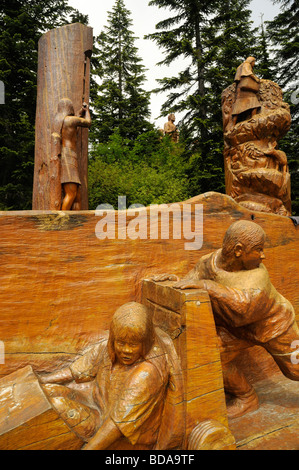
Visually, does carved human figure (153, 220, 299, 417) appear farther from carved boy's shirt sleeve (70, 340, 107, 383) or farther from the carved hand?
carved boy's shirt sleeve (70, 340, 107, 383)

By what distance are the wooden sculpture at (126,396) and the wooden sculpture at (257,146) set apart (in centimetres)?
248

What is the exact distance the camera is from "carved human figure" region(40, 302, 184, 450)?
1.69m

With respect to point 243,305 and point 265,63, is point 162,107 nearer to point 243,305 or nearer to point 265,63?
point 265,63

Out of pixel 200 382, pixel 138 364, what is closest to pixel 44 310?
pixel 138 364

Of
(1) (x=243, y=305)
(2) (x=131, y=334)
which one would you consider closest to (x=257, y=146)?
(1) (x=243, y=305)

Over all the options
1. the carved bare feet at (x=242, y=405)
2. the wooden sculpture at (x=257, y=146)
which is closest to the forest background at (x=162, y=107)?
the wooden sculpture at (x=257, y=146)

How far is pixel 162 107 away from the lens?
996cm

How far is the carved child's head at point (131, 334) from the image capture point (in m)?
1.80

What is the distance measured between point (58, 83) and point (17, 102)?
5.83 meters

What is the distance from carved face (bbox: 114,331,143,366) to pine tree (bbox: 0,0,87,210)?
7074 millimetres

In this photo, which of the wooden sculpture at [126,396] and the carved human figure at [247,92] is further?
the carved human figure at [247,92]

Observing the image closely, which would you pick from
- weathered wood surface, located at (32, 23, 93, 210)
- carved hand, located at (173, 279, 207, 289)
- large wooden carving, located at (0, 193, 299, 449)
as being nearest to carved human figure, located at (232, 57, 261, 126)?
weathered wood surface, located at (32, 23, 93, 210)

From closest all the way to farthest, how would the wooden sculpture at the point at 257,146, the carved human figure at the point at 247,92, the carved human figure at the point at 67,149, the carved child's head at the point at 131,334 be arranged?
the carved child's head at the point at 131,334 → the carved human figure at the point at 67,149 → the wooden sculpture at the point at 257,146 → the carved human figure at the point at 247,92

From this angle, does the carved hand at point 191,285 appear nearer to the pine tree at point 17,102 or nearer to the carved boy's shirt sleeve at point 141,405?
the carved boy's shirt sleeve at point 141,405
